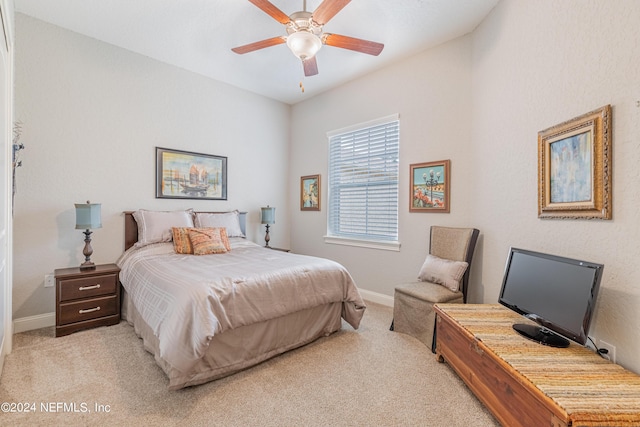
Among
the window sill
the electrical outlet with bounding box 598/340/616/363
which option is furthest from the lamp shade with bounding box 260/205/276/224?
the electrical outlet with bounding box 598/340/616/363

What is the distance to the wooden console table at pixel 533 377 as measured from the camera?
1096 mm

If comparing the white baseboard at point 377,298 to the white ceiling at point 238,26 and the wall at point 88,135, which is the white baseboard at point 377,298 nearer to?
the wall at point 88,135

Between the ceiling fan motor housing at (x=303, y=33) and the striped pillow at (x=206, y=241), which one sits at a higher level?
the ceiling fan motor housing at (x=303, y=33)

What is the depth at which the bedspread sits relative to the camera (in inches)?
72.0

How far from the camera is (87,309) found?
2826 mm

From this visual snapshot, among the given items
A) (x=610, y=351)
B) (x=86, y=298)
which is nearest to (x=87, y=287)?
(x=86, y=298)

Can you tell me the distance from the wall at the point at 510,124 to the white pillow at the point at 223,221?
1256 millimetres

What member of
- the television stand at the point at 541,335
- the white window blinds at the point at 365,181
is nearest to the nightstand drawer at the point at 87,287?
the white window blinds at the point at 365,181

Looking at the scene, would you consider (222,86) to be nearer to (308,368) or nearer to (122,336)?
(122,336)

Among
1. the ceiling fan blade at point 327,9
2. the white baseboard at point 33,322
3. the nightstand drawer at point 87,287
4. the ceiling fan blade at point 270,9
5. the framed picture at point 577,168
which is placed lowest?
the white baseboard at point 33,322

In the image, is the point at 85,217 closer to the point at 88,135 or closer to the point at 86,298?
the point at 86,298

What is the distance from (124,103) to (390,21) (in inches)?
123

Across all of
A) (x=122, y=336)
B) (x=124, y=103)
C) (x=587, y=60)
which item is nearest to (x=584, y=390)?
(x=587, y=60)

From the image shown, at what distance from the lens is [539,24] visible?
207cm
